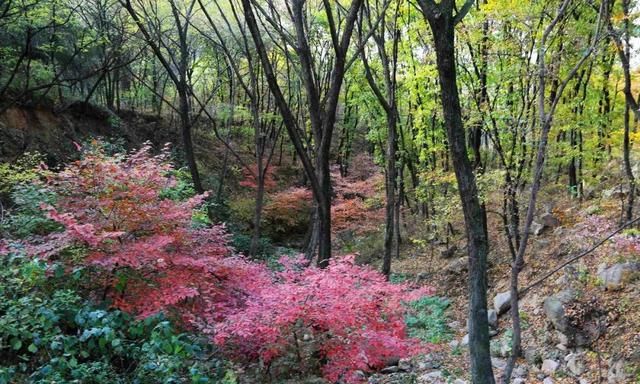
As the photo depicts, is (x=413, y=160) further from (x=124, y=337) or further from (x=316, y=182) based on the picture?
(x=124, y=337)

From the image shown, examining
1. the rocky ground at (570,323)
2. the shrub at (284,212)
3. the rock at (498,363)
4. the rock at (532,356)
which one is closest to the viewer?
the rocky ground at (570,323)

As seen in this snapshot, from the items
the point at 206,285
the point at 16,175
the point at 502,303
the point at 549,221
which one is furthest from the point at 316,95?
the point at 549,221

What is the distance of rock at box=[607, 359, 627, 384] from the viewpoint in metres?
4.84

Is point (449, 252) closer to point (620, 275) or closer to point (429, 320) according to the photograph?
point (429, 320)

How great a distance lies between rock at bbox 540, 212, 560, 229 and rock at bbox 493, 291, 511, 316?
2.30 meters

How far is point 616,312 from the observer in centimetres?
569

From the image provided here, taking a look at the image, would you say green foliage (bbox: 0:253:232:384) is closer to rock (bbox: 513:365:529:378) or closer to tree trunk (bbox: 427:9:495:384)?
tree trunk (bbox: 427:9:495:384)

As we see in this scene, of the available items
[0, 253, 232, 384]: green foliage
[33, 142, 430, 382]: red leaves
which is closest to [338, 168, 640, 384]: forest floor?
[33, 142, 430, 382]: red leaves

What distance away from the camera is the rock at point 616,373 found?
4.84 meters

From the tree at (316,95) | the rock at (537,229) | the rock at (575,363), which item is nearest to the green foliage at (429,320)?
the rock at (575,363)

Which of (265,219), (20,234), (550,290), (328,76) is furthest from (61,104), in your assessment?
(550,290)

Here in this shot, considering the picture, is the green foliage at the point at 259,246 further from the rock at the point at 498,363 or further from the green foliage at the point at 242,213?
the rock at the point at 498,363

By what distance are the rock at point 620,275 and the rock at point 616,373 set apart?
1.37 m

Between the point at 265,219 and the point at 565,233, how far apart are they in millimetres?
9835
